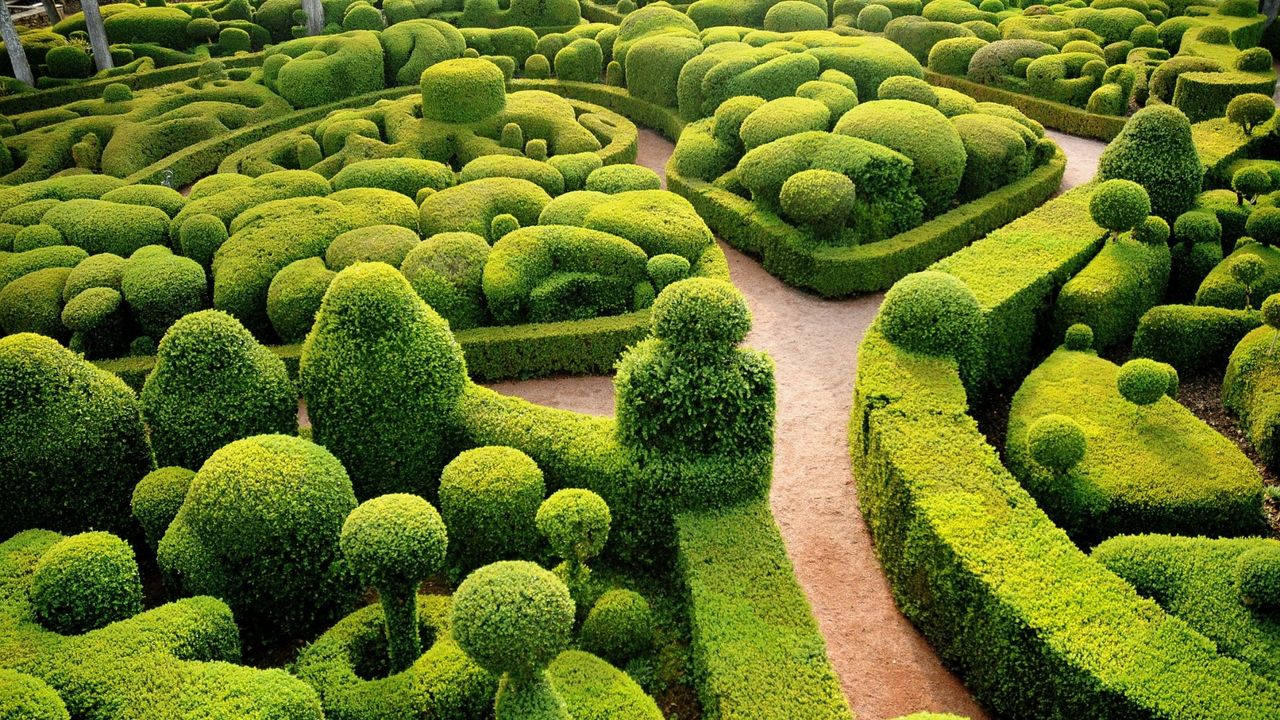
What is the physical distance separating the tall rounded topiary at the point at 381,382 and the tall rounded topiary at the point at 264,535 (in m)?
1.08

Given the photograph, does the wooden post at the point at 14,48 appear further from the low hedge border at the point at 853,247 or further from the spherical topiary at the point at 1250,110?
the spherical topiary at the point at 1250,110

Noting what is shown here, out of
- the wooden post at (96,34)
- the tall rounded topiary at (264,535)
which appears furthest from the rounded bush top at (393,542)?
the wooden post at (96,34)

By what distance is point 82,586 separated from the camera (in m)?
8.54

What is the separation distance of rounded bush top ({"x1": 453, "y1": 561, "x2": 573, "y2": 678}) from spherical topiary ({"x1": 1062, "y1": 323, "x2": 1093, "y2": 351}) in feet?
33.2

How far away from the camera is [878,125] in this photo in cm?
1958

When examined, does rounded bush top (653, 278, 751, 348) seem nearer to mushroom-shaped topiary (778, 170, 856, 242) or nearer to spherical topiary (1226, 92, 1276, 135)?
mushroom-shaped topiary (778, 170, 856, 242)

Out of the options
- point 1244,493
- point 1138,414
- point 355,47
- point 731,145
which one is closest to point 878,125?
point 731,145

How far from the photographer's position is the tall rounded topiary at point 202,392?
1059cm

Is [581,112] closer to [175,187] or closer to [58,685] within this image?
[175,187]

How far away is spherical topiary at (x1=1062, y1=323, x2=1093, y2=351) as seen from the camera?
1393cm

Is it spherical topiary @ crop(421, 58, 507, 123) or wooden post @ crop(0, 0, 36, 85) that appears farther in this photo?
wooden post @ crop(0, 0, 36, 85)

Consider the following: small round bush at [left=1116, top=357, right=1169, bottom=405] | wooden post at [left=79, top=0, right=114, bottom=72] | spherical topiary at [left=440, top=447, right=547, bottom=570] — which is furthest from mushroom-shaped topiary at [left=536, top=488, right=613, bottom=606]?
wooden post at [left=79, top=0, right=114, bottom=72]

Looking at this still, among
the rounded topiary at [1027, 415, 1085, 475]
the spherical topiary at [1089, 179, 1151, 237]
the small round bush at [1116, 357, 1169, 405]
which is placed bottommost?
the rounded topiary at [1027, 415, 1085, 475]

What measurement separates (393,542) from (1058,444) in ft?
26.6
